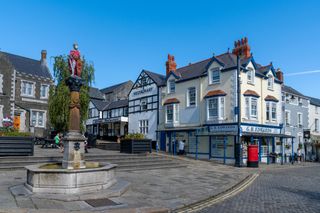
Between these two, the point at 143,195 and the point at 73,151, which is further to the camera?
the point at 73,151

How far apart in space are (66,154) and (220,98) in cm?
1866

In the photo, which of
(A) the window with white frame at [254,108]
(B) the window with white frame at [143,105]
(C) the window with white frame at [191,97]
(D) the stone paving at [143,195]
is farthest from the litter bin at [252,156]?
(B) the window with white frame at [143,105]

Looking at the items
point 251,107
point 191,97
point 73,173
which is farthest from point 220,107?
point 73,173

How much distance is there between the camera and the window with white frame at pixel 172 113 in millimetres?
30094

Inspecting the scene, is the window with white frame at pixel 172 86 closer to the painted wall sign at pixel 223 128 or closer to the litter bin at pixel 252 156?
the painted wall sign at pixel 223 128

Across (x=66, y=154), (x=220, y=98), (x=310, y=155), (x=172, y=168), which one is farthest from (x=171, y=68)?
(x=66, y=154)

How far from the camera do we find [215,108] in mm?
26312

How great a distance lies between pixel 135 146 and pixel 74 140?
1094 centimetres

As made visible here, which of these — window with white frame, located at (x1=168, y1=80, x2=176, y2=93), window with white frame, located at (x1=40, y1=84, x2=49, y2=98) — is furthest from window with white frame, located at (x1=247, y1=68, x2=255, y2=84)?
window with white frame, located at (x1=40, y1=84, x2=49, y2=98)

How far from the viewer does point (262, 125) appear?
26.2 metres

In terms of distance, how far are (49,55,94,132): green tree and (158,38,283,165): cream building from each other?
8.81 meters

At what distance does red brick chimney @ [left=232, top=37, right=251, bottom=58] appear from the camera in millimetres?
29141

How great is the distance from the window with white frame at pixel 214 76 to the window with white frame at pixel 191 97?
2272 millimetres

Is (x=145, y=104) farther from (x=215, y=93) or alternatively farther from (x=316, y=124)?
(x=316, y=124)
